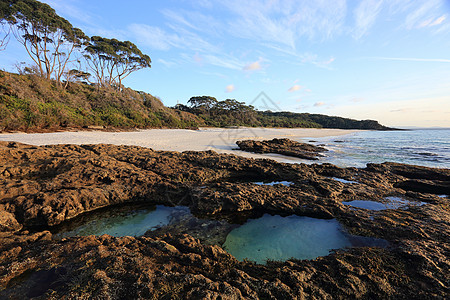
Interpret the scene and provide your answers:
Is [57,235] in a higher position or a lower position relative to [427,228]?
lower

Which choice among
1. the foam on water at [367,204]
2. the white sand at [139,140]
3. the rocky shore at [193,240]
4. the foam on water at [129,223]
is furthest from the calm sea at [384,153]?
the foam on water at [129,223]

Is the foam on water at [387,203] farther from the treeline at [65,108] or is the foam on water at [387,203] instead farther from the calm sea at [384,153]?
the treeline at [65,108]

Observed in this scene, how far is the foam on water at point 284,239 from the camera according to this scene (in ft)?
11.3

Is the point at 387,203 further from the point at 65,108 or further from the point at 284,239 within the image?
the point at 65,108

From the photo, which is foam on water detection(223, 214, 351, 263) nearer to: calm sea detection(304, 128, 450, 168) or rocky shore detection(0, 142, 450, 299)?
rocky shore detection(0, 142, 450, 299)

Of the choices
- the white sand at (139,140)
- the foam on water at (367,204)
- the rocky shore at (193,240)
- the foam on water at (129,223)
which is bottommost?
the foam on water at (129,223)

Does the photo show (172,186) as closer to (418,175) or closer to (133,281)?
(133,281)

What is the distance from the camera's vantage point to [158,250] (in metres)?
2.88

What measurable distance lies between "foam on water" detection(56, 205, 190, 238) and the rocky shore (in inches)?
16.2

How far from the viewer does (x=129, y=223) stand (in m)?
4.49

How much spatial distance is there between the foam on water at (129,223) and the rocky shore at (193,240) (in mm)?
412

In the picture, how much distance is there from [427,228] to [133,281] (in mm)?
5280

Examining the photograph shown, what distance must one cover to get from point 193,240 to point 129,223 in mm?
2177

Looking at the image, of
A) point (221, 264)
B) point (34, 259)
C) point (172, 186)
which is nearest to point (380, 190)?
point (221, 264)
